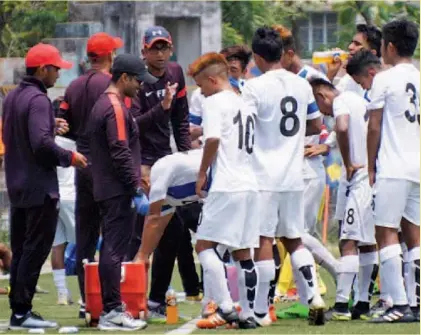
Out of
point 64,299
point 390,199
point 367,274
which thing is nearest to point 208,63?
point 390,199

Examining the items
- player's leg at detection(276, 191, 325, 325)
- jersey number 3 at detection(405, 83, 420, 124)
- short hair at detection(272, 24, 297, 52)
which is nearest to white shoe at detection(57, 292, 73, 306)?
short hair at detection(272, 24, 297, 52)

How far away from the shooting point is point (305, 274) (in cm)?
1353

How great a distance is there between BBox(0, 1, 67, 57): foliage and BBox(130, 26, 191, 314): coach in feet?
54.9

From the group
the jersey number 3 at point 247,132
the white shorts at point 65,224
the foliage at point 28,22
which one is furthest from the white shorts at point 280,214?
the foliage at point 28,22

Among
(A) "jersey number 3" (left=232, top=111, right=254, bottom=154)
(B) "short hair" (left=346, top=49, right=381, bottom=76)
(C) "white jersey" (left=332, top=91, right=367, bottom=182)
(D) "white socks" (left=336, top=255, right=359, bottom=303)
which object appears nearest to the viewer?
(A) "jersey number 3" (left=232, top=111, right=254, bottom=154)

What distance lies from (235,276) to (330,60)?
335cm

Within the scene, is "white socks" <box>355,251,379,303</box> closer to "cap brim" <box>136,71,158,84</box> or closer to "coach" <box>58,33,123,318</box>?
"coach" <box>58,33,123,318</box>

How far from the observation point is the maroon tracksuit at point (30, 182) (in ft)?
43.4

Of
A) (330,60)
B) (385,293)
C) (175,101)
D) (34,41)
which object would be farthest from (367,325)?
(34,41)

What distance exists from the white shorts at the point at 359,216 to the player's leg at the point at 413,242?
1.21ft

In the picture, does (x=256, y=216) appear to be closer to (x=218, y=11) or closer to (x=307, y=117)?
(x=307, y=117)

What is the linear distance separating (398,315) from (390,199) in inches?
35.9

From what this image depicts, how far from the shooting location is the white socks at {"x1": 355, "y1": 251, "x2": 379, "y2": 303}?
1434cm

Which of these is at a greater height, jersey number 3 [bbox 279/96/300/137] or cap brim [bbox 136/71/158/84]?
cap brim [bbox 136/71/158/84]
